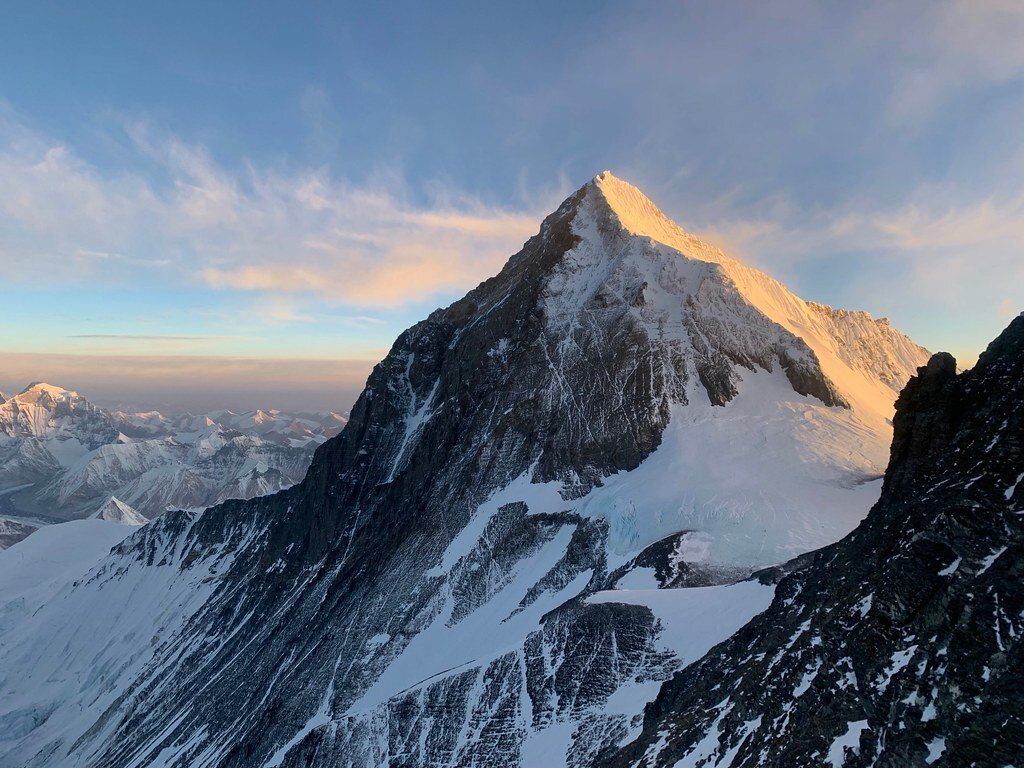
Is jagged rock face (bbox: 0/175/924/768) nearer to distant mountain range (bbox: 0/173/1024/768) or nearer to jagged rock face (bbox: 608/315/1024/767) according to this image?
distant mountain range (bbox: 0/173/1024/768)

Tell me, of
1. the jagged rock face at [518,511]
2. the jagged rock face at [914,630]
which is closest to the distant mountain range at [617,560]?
the jagged rock face at [914,630]

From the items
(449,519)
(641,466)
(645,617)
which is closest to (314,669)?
(449,519)

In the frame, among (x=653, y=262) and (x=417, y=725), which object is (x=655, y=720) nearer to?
(x=417, y=725)

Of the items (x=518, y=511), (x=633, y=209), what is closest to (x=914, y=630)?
(x=518, y=511)

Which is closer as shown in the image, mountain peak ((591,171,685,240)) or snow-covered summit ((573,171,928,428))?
snow-covered summit ((573,171,928,428))

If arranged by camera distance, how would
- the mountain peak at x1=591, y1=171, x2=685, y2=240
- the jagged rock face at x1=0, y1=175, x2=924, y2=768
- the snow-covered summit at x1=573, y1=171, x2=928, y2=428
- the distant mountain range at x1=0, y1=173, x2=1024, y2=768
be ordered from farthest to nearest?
the mountain peak at x1=591, y1=171, x2=685, y2=240 → the snow-covered summit at x1=573, y1=171, x2=928, y2=428 → the jagged rock face at x1=0, y1=175, x2=924, y2=768 → the distant mountain range at x1=0, y1=173, x2=1024, y2=768

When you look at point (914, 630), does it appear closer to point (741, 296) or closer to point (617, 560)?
point (617, 560)

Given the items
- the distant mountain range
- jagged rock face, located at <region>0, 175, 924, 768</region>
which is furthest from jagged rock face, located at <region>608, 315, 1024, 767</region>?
jagged rock face, located at <region>0, 175, 924, 768</region>
